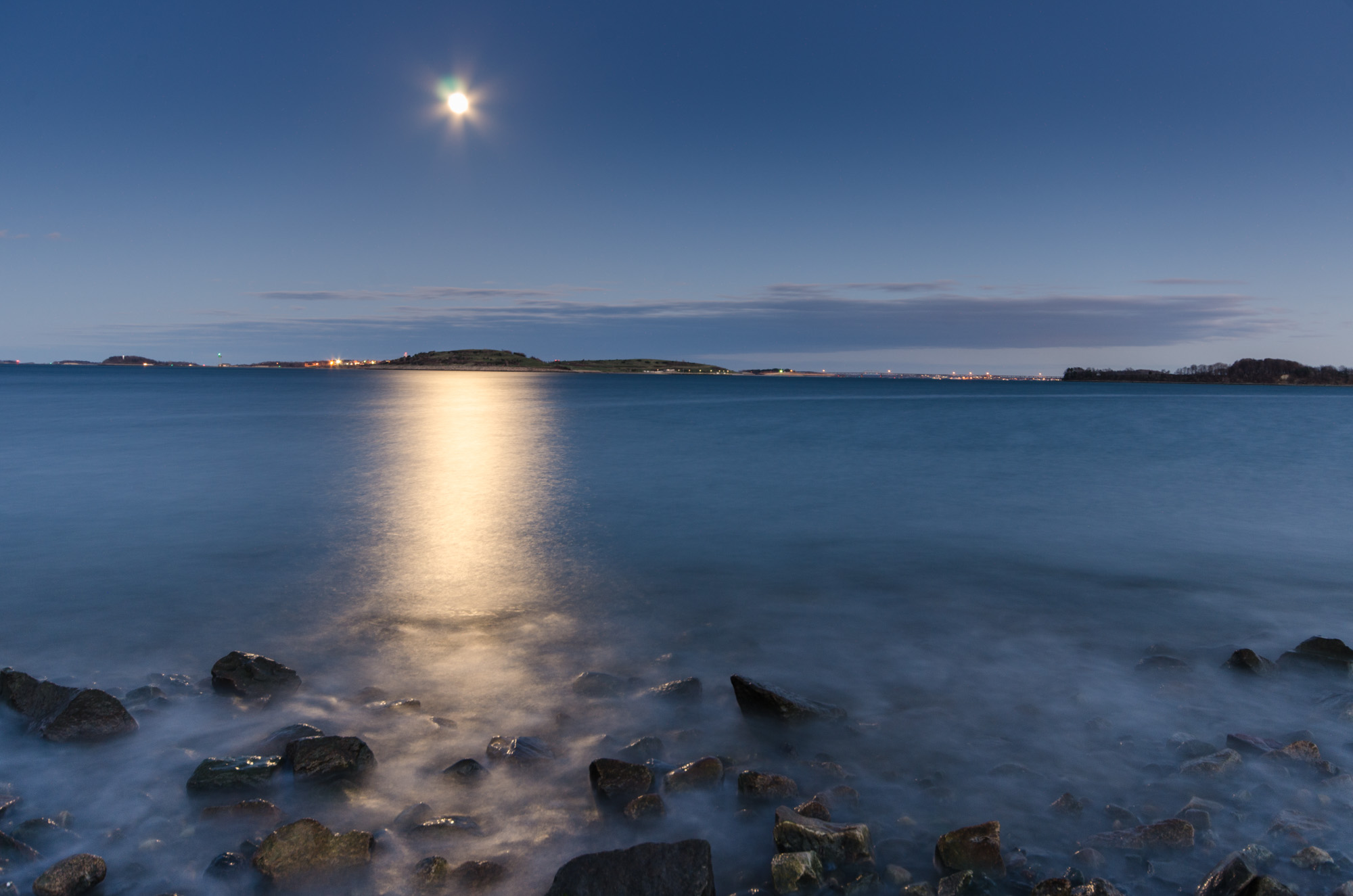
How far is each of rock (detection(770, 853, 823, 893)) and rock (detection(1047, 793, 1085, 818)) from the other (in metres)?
1.84

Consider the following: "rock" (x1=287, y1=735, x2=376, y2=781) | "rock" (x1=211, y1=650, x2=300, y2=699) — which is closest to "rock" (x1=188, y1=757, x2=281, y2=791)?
"rock" (x1=287, y1=735, x2=376, y2=781)

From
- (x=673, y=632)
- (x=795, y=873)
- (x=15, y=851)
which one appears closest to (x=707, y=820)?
(x=795, y=873)

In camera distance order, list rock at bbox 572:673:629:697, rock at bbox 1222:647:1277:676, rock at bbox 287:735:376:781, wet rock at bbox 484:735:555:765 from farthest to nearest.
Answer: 1. rock at bbox 1222:647:1277:676
2. rock at bbox 572:673:629:697
3. wet rock at bbox 484:735:555:765
4. rock at bbox 287:735:376:781

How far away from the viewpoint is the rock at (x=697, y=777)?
4.87 metres

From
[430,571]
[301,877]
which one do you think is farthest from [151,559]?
[301,877]

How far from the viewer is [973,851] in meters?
4.12

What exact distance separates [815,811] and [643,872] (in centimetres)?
129

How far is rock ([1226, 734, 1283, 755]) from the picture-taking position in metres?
5.35

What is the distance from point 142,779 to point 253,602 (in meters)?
4.43

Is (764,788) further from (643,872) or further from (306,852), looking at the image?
(306,852)

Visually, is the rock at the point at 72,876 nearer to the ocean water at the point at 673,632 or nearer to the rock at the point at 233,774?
the ocean water at the point at 673,632

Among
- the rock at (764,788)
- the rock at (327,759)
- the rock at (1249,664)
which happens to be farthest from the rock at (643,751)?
the rock at (1249,664)

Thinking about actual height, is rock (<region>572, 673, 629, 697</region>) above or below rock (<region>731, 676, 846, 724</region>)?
below

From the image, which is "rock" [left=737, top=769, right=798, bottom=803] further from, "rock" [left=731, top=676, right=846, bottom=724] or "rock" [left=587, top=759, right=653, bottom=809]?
"rock" [left=731, top=676, right=846, bottom=724]
